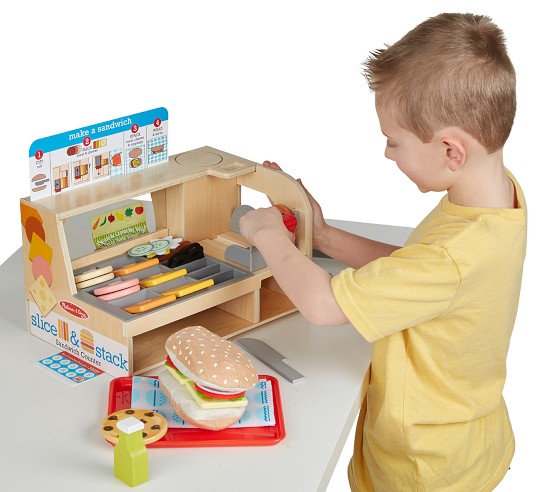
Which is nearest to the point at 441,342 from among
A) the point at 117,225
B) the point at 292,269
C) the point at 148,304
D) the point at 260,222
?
the point at 292,269

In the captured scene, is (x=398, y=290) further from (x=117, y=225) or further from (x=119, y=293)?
(x=117, y=225)

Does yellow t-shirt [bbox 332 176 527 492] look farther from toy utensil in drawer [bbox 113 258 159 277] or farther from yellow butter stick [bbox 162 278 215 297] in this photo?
toy utensil in drawer [bbox 113 258 159 277]

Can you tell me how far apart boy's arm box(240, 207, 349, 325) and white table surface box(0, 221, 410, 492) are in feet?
0.62

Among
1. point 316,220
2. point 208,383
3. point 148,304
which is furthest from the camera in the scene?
point 316,220

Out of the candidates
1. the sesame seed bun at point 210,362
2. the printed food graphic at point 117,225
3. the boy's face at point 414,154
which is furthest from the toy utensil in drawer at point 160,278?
the boy's face at point 414,154

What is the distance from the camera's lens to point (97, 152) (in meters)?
2.28

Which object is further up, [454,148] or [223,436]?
[454,148]

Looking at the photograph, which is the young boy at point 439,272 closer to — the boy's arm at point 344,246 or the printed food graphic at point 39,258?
the boy's arm at point 344,246

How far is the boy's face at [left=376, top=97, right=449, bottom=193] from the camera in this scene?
203 centimetres

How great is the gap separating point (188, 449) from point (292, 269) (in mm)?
414

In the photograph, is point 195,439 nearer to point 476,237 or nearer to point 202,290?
point 202,290

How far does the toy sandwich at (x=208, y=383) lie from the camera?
1936mm

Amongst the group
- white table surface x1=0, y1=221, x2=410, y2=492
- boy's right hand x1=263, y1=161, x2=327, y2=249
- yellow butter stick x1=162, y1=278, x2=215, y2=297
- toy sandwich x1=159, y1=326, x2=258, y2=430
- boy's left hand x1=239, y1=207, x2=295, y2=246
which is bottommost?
white table surface x1=0, y1=221, x2=410, y2=492

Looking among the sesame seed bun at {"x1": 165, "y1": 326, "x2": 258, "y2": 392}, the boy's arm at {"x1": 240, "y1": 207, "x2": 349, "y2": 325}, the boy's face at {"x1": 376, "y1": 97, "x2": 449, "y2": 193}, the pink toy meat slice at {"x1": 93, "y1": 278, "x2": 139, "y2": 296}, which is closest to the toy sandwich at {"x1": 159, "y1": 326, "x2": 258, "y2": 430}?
the sesame seed bun at {"x1": 165, "y1": 326, "x2": 258, "y2": 392}
